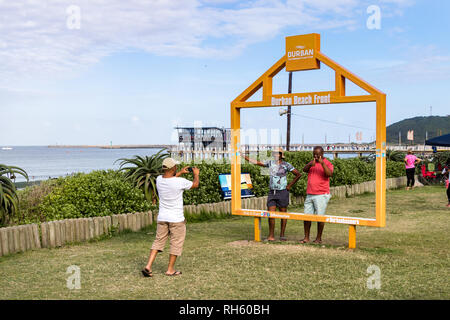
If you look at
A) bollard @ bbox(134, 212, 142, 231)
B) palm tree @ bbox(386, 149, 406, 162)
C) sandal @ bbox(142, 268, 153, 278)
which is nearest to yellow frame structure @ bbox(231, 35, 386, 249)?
bollard @ bbox(134, 212, 142, 231)

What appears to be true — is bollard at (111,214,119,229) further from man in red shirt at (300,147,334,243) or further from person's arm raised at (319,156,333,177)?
person's arm raised at (319,156,333,177)

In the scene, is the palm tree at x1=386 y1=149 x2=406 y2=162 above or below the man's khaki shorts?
above

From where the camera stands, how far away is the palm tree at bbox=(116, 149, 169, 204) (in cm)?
1209

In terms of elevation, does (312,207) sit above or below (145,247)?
above

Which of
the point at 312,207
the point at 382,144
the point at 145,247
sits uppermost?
the point at 382,144

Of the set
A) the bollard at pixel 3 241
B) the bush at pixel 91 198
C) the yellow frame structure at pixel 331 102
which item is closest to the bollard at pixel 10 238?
the bollard at pixel 3 241

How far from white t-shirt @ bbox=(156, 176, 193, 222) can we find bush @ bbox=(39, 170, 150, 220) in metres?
3.78

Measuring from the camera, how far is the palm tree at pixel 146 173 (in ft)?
39.7

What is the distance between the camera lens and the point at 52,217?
32.7 feet

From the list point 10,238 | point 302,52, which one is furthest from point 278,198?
point 10,238

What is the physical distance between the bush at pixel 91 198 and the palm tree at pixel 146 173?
454mm

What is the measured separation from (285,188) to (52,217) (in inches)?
184
